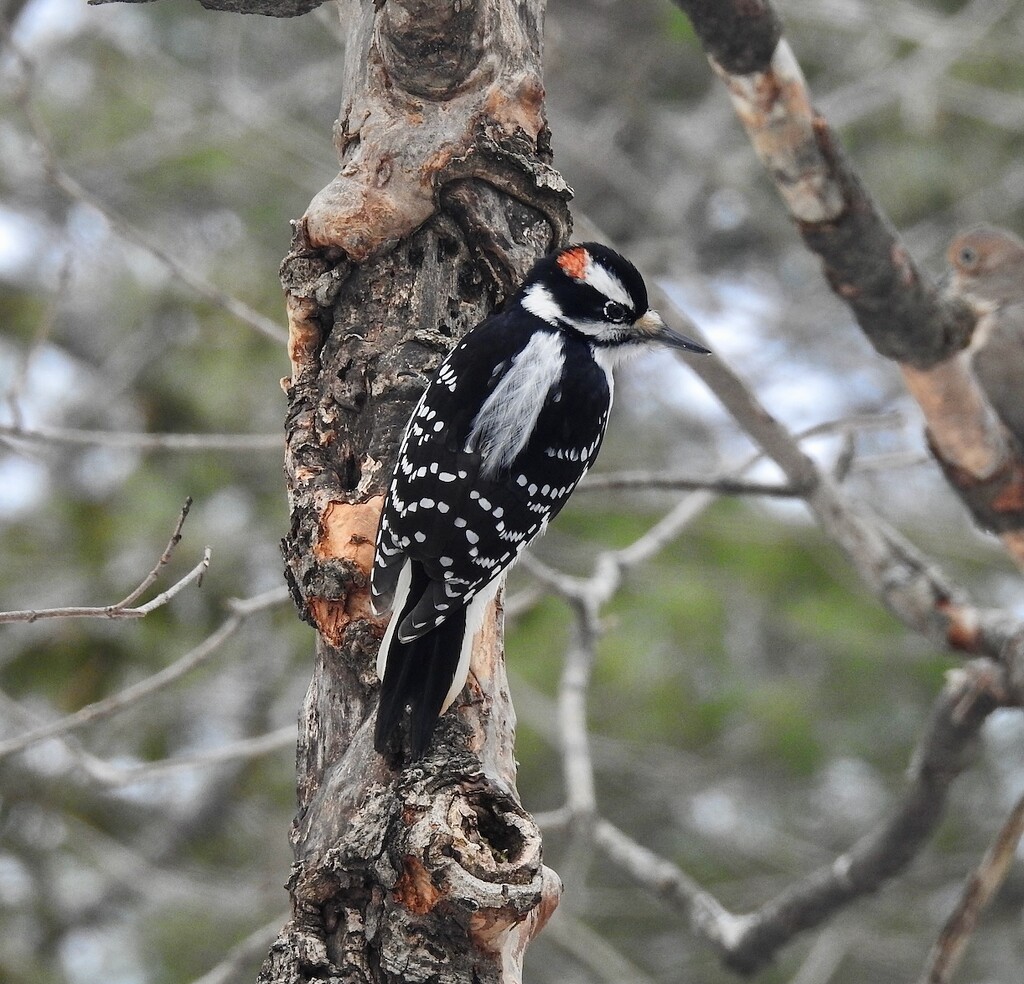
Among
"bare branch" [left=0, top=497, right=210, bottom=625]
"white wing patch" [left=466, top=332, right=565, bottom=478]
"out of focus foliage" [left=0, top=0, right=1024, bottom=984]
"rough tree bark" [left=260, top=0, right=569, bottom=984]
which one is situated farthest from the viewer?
"out of focus foliage" [left=0, top=0, right=1024, bottom=984]

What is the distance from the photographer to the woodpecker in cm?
491

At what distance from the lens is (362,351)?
281 cm

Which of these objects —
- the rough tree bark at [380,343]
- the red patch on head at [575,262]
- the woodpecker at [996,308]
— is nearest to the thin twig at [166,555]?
the rough tree bark at [380,343]

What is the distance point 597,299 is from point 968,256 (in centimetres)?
299

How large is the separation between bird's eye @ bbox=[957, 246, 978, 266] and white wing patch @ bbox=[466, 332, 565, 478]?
327cm

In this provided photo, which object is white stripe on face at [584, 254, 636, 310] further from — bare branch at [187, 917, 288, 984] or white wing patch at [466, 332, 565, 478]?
bare branch at [187, 917, 288, 984]

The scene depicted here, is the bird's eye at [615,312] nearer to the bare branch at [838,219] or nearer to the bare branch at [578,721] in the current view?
the bare branch at [838,219]

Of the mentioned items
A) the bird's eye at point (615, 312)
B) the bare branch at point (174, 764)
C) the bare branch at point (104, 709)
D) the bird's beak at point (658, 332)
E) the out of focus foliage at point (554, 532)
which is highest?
the bird's eye at point (615, 312)

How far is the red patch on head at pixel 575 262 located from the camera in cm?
303

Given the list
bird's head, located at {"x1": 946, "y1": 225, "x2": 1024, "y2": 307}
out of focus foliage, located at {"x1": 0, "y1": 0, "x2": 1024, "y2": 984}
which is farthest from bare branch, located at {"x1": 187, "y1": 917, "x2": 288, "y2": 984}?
bird's head, located at {"x1": 946, "y1": 225, "x2": 1024, "y2": 307}

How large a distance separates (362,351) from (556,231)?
0.55 metres

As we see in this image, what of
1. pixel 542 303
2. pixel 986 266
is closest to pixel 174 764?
pixel 542 303

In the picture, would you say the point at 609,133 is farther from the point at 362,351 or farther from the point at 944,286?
the point at 362,351

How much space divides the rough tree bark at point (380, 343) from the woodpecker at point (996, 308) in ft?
8.18
